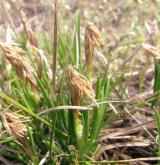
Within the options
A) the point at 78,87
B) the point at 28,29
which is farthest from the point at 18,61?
the point at 28,29

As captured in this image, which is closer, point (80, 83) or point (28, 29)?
point (80, 83)

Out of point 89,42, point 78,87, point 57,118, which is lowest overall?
point 57,118

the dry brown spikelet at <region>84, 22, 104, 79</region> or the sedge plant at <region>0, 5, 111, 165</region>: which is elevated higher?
the dry brown spikelet at <region>84, 22, 104, 79</region>

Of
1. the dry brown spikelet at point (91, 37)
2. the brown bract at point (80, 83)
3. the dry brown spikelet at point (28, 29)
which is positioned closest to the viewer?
the brown bract at point (80, 83)

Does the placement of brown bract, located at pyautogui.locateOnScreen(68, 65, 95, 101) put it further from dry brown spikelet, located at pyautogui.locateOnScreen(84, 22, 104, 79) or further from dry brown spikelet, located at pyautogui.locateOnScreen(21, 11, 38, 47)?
dry brown spikelet, located at pyautogui.locateOnScreen(21, 11, 38, 47)

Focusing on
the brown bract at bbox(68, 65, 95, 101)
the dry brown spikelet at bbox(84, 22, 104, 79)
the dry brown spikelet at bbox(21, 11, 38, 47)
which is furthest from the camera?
the dry brown spikelet at bbox(21, 11, 38, 47)

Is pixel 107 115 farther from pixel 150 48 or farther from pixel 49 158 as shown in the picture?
pixel 150 48

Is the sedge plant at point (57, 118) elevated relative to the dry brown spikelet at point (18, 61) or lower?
lower

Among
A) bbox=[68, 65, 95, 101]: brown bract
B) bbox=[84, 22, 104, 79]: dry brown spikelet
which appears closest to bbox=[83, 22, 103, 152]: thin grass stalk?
bbox=[84, 22, 104, 79]: dry brown spikelet

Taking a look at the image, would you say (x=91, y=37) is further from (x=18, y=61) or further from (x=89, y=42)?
(x=18, y=61)

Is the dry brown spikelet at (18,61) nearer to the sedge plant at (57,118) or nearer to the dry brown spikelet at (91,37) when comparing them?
the sedge plant at (57,118)

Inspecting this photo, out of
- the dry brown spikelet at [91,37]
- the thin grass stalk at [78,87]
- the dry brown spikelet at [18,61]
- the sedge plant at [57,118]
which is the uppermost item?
the dry brown spikelet at [91,37]

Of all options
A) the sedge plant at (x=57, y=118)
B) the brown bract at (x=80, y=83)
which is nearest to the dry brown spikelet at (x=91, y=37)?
the sedge plant at (x=57, y=118)

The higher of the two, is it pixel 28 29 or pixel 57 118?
pixel 28 29
